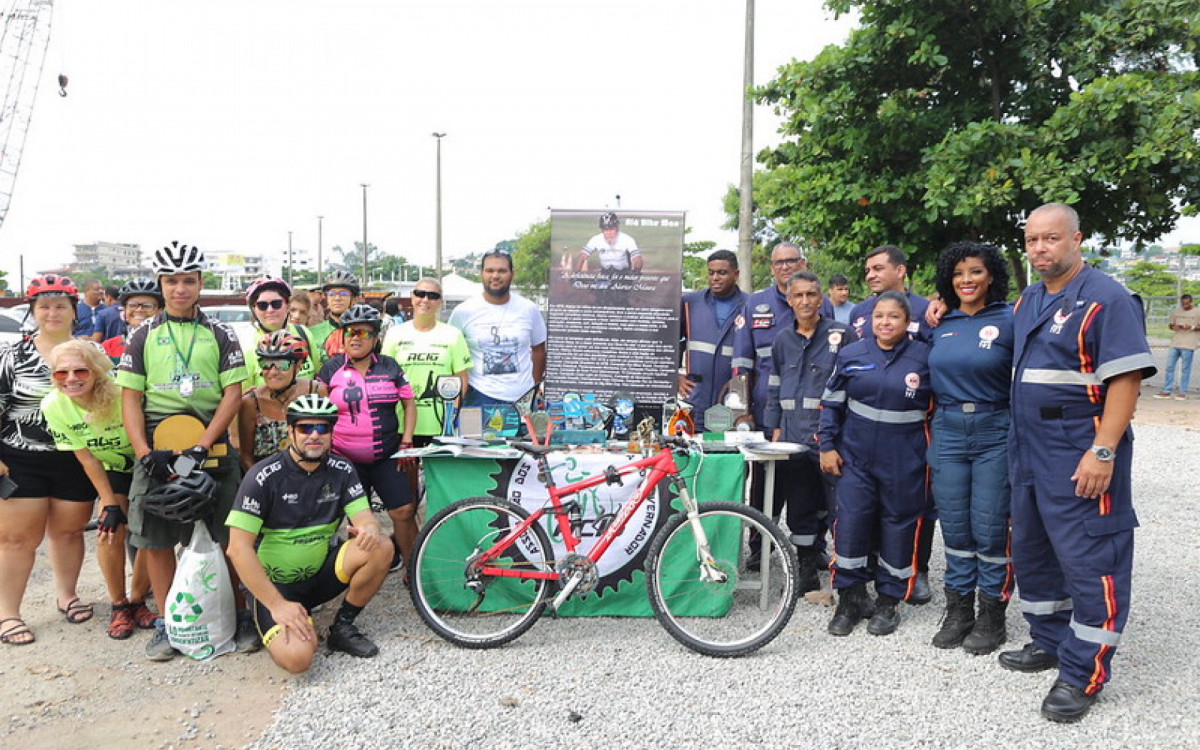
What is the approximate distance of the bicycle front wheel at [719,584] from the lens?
392cm

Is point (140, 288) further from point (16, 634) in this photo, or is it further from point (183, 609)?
point (183, 609)

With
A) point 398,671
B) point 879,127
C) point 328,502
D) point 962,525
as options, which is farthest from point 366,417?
point 879,127

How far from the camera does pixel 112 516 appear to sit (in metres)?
4.04

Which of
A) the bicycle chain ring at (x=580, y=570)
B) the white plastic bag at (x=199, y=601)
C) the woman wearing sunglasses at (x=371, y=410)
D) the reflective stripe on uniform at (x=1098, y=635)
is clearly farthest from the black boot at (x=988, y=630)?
the white plastic bag at (x=199, y=601)

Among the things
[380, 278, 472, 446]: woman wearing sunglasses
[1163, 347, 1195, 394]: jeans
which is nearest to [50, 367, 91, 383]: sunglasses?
[380, 278, 472, 446]: woman wearing sunglasses

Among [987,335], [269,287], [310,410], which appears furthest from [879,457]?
[269,287]

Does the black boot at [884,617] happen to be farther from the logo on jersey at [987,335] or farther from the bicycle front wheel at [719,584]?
the logo on jersey at [987,335]

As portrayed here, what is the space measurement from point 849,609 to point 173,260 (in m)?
3.95

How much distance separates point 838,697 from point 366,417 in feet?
9.08

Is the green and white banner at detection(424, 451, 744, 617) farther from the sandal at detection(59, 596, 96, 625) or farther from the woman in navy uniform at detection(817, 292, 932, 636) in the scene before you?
the sandal at detection(59, 596, 96, 625)

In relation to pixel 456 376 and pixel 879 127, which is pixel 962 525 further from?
pixel 879 127

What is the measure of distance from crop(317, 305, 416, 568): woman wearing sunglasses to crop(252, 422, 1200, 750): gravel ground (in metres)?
0.73

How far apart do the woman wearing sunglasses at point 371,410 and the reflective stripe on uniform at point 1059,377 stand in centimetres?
316

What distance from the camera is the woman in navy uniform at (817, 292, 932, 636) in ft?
13.3
